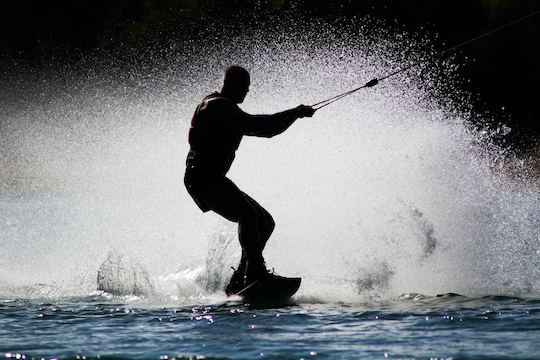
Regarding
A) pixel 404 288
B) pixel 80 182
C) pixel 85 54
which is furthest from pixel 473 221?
pixel 85 54

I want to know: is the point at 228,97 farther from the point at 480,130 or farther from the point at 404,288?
the point at 480,130

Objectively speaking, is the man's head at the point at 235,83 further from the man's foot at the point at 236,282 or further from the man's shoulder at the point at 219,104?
the man's foot at the point at 236,282

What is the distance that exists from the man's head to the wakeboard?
60.2 inches

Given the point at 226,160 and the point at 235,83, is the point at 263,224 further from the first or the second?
the point at 235,83

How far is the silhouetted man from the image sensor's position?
8117 millimetres

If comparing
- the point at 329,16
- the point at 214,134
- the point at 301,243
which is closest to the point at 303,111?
the point at 214,134

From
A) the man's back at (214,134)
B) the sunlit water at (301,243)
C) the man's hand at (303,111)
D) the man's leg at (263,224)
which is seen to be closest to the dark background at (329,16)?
the sunlit water at (301,243)

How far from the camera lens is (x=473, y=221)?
12469mm

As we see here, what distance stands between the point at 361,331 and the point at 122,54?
31.0 metres

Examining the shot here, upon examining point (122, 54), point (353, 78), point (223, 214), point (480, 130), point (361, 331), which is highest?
point (122, 54)

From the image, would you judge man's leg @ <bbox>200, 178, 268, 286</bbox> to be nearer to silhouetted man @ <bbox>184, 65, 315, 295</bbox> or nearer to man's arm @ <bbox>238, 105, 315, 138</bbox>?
silhouetted man @ <bbox>184, 65, 315, 295</bbox>

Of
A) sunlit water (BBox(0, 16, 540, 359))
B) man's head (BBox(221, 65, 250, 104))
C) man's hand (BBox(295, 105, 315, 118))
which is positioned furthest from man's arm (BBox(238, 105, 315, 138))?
sunlit water (BBox(0, 16, 540, 359))

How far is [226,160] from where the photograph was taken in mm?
8258

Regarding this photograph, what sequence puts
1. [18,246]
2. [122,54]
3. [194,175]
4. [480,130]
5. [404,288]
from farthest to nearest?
[122,54] → [480,130] → [18,246] → [404,288] → [194,175]
